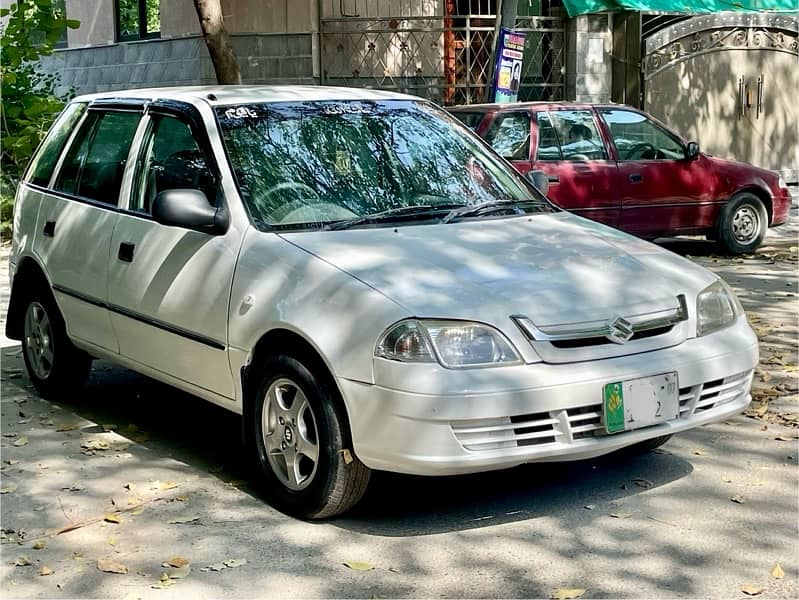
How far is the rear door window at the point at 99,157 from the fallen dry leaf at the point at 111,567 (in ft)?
7.88

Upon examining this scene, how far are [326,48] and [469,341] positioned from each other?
13.1 metres

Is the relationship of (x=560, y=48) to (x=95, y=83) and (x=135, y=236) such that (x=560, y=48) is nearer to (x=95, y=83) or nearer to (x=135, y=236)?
(x=95, y=83)

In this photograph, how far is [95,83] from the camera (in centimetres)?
2038

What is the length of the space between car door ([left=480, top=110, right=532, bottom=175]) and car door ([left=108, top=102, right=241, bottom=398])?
605 cm

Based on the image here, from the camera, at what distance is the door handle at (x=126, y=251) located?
6.31m

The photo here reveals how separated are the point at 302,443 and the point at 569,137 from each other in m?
7.80

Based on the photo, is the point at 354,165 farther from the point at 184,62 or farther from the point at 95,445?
the point at 184,62

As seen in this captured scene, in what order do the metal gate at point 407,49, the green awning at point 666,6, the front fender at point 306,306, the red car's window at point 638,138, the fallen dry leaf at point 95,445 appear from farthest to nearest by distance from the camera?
1. the metal gate at point 407,49
2. the green awning at point 666,6
3. the red car's window at point 638,138
4. the fallen dry leaf at point 95,445
5. the front fender at point 306,306

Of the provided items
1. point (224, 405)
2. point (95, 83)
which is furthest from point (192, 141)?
point (95, 83)

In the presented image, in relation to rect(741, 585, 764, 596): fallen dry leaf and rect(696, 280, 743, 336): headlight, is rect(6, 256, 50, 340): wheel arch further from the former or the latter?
rect(741, 585, 764, 596): fallen dry leaf

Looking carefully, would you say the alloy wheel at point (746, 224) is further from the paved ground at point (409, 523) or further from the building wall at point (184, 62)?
the building wall at point (184, 62)

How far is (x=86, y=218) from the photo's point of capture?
22.5 feet

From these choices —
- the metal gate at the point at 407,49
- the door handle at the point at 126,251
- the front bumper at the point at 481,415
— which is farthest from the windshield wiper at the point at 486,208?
the metal gate at the point at 407,49

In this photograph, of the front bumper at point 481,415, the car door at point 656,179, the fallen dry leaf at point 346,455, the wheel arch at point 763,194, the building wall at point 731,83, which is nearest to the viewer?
the front bumper at point 481,415
